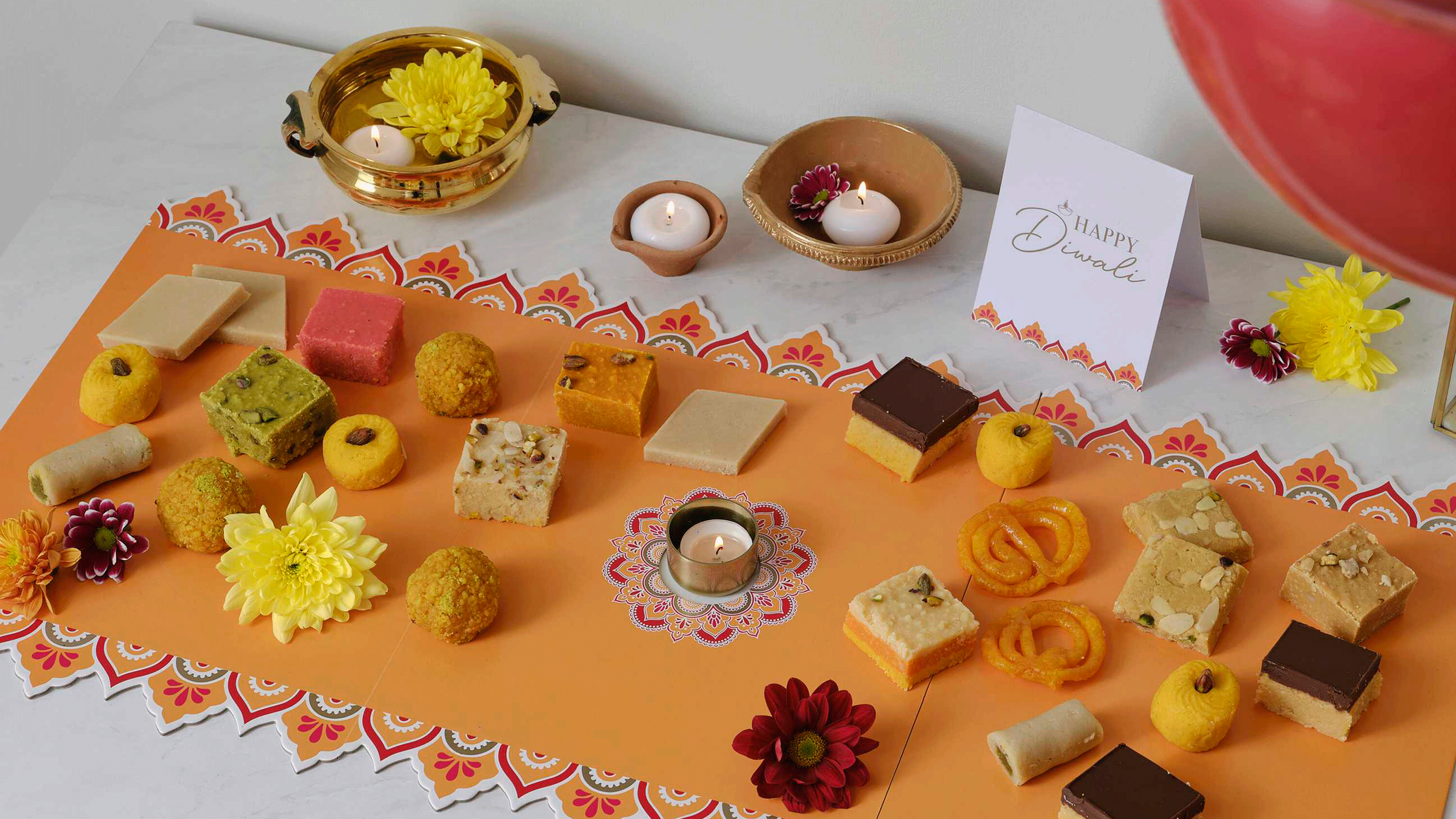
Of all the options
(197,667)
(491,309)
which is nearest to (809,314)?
(491,309)

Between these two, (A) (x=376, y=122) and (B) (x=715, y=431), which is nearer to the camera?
(B) (x=715, y=431)

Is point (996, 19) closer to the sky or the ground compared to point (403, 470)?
closer to the sky

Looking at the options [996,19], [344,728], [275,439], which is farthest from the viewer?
[996,19]

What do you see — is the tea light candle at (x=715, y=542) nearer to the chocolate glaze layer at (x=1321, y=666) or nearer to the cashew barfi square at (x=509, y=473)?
the cashew barfi square at (x=509, y=473)

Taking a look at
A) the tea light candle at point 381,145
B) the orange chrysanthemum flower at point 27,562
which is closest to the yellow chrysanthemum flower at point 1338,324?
the tea light candle at point 381,145

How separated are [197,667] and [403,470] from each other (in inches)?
13.4

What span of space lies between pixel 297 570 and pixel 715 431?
54 centimetres

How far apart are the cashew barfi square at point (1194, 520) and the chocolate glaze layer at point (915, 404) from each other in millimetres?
244

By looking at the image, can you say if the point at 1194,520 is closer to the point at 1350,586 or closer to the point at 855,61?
the point at 1350,586

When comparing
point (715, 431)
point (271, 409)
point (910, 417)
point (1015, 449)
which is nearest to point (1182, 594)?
point (1015, 449)

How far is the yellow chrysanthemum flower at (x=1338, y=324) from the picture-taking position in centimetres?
166

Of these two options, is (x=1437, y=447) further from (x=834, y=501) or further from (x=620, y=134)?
(x=620, y=134)

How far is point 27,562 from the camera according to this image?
147cm

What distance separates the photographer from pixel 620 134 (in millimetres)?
2051
